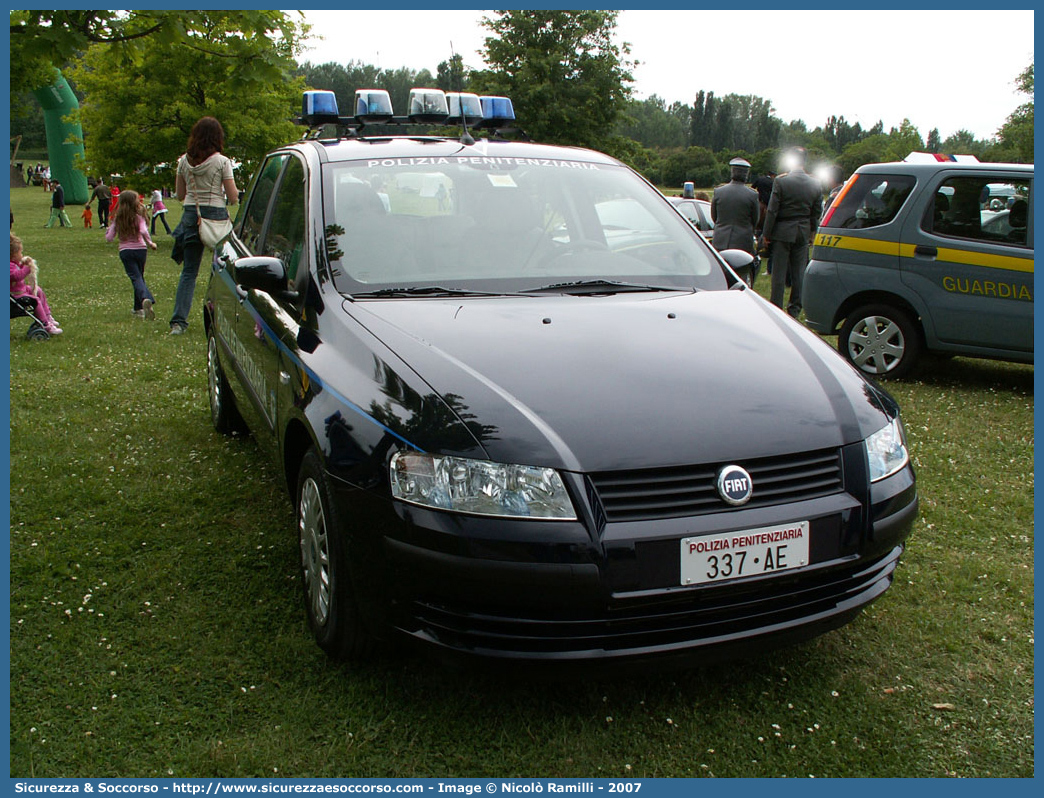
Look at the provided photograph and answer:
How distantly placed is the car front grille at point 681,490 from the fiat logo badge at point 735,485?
0.01m

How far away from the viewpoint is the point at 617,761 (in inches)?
105

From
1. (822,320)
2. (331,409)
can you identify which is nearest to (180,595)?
(331,409)

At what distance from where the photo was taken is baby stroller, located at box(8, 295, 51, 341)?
8.88 metres

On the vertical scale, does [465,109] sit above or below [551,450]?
above

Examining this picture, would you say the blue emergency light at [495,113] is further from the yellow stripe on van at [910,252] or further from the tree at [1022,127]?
the tree at [1022,127]

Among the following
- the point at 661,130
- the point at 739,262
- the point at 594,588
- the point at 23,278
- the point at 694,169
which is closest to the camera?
the point at 594,588

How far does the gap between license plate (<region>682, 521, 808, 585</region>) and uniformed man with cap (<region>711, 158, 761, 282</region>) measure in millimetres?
8742

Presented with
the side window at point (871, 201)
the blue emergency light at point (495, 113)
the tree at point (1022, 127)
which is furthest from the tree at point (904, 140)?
the blue emergency light at point (495, 113)

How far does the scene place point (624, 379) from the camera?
2.84 metres

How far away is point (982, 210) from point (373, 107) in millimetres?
Result: 4761

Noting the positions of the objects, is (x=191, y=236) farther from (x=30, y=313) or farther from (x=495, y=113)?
(x=495, y=113)

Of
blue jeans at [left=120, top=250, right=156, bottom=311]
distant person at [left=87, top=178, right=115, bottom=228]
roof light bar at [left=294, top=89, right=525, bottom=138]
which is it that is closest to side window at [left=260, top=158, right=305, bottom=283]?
roof light bar at [left=294, top=89, right=525, bottom=138]

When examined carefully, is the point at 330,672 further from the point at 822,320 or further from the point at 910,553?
the point at 822,320

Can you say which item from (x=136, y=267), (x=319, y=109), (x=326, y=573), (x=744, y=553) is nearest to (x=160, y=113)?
(x=136, y=267)
